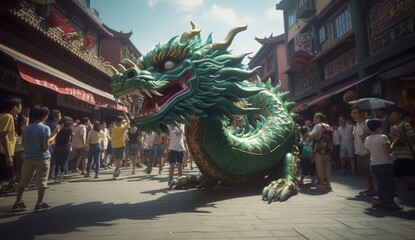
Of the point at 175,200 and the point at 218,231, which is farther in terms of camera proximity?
the point at 175,200

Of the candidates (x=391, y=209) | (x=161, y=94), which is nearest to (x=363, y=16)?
(x=391, y=209)

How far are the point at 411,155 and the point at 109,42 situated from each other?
21.0 m

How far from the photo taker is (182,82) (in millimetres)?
3459

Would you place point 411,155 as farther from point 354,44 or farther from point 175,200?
point 354,44

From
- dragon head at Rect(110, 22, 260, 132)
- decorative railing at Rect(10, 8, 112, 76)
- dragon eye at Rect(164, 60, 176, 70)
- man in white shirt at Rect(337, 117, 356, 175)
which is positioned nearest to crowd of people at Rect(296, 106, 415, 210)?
dragon head at Rect(110, 22, 260, 132)

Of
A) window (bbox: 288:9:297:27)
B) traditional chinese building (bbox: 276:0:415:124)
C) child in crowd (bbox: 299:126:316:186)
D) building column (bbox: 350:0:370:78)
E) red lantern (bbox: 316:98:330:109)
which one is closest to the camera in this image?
child in crowd (bbox: 299:126:316:186)

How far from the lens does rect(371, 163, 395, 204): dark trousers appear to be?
3.34 metres

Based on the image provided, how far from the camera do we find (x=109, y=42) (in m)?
21.0

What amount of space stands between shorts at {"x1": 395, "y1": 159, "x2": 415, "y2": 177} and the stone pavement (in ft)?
1.19

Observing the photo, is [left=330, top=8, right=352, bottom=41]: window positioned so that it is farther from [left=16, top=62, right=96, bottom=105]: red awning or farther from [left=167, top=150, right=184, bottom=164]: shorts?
[left=16, top=62, right=96, bottom=105]: red awning

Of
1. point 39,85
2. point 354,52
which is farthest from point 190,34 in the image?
point 354,52

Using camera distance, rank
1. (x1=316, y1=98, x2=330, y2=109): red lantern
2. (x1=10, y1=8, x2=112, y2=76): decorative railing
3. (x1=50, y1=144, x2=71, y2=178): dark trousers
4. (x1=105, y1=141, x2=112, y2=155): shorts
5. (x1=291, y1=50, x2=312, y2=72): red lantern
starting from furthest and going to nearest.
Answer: (x1=291, y1=50, x2=312, y2=72): red lantern
(x1=316, y1=98, x2=330, y2=109): red lantern
(x1=105, y1=141, x2=112, y2=155): shorts
(x1=10, y1=8, x2=112, y2=76): decorative railing
(x1=50, y1=144, x2=71, y2=178): dark trousers

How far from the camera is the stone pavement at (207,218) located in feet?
7.64

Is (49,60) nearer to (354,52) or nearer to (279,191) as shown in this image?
(279,191)
